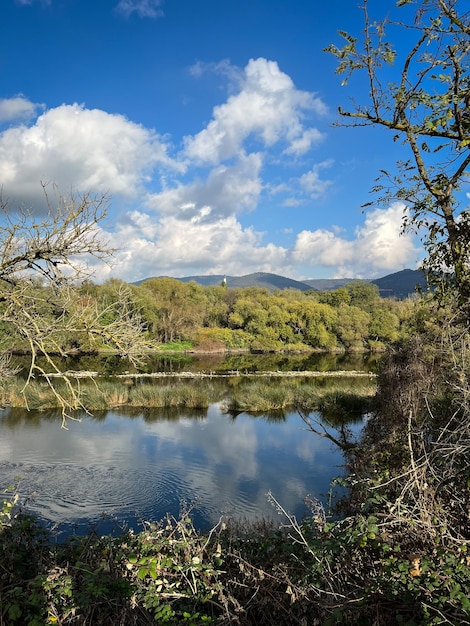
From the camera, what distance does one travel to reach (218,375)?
28828mm

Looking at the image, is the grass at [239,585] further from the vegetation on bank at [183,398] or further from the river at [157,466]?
the vegetation on bank at [183,398]

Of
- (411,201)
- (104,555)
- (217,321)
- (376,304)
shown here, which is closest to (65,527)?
(104,555)

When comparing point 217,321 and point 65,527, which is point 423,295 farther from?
point 217,321

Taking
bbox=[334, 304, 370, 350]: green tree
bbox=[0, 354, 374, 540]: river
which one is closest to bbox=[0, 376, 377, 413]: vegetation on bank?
bbox=[0, 354, 374, 540]: river

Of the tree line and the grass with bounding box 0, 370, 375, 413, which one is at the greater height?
the tree line

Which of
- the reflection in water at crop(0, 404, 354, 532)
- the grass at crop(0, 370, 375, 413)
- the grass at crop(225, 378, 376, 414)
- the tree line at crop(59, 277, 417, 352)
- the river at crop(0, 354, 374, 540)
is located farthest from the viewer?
the tree line at crop(59, 277, 417, 352)

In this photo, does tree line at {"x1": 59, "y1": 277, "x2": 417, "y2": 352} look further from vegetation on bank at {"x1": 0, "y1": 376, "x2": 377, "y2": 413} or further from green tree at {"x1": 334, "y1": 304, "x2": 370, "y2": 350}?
vegetation on bank at {"x1": 0, "y1": 376, "x2": 377, "y2": 413}

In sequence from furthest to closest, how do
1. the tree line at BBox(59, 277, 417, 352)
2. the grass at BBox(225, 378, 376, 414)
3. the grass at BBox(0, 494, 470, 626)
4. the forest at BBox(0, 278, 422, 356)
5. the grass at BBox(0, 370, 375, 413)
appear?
the tree line at BBox(59, 277, 417, 352) → the forest at BBox(0, 278, 422, 356) → the grass at BBox(225, 378, 376, 414) → the grass at BBox(0, 370, 375, 413) → the grass at BBox(0, 494, 470, 626)

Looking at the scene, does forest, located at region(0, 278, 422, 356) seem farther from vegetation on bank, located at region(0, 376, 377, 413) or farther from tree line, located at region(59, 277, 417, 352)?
vegetation on bank, located at region(0, 376, 377, 413)

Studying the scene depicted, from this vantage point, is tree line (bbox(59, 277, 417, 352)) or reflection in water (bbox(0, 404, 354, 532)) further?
tree line (bbox(59, 277, 417, 352))

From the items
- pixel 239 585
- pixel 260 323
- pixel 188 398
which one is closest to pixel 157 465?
pixel 188 398

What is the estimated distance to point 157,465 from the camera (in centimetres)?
1159

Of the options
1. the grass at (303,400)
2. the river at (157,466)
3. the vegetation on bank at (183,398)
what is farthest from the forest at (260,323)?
the river at (157,466)

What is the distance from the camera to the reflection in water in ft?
28.9
